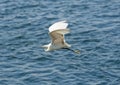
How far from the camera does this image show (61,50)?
95.3 ft

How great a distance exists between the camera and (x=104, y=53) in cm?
2822

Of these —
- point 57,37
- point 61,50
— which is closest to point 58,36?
point 57,37

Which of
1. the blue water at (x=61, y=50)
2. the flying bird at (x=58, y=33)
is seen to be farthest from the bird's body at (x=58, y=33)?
the blue water at (x=61, y=50)

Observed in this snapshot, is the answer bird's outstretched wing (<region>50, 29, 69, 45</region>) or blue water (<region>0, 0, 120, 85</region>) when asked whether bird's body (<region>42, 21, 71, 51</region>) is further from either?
blue water (<region>0, 0, 120, 85</region>)

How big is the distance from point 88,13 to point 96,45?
5.87 metres

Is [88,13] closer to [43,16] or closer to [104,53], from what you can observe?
[43,16]

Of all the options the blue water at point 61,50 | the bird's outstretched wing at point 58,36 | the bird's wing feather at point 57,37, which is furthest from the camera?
the blue water at point 61,50

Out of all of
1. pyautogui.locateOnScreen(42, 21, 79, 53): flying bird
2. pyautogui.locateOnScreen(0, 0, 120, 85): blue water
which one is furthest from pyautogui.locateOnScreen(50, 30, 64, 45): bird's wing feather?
pyautogui.locateOnScreen(0, 0, 120, 85): blue water

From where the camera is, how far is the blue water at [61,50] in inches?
1016

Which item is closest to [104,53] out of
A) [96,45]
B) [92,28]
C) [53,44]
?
[96,45]

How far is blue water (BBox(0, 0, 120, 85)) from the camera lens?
2581 cm

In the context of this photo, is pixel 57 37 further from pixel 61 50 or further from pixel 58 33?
pixel 61 50

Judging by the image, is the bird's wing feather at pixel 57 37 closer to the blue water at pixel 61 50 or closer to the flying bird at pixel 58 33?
the flying bird at pixel 58 33

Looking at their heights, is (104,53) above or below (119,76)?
above
